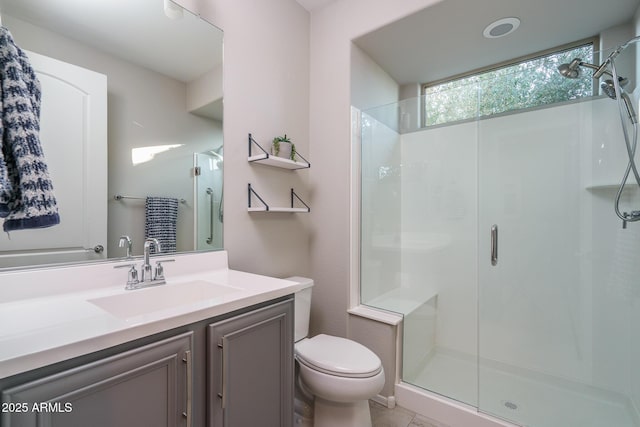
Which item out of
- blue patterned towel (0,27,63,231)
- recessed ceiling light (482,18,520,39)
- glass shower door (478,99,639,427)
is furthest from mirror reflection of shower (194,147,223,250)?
recessed ceiling light (482,18,520,39)

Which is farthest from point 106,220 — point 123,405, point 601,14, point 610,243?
point 601,14

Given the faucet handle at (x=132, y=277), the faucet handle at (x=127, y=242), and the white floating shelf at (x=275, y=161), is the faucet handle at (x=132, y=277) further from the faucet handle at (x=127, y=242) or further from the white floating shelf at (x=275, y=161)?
the white floating shelf at (x=275, y=161)

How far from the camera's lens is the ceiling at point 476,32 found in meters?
1.71

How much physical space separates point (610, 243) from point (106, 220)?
258 cm

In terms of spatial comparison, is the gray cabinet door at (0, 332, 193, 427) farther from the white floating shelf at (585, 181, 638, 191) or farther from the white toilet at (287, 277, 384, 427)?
the white floating shelf at (585, 181, 638, 191)

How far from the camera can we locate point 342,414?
4.94 ft

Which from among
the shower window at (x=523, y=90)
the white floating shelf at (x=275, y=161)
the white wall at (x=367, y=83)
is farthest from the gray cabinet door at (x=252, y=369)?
the shower window at (x=523, y=90)

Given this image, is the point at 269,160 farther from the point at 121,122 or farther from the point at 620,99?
the point at 620,99

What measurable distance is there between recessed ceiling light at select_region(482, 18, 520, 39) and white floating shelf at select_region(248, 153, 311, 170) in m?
1.47

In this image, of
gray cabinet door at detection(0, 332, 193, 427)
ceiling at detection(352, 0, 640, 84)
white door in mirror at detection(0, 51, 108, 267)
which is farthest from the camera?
ceiling at detection(352, 0, 640, 84)

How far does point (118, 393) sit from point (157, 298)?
1.64ft

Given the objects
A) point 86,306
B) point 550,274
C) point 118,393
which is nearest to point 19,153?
point 86,306

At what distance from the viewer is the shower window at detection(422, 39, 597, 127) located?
1822 millimetres

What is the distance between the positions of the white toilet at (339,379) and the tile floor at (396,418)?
0.69 feet
